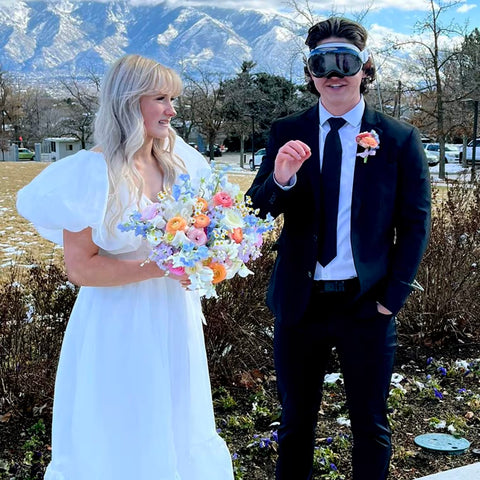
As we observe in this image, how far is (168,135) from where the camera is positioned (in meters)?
2.60

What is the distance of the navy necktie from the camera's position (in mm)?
2516

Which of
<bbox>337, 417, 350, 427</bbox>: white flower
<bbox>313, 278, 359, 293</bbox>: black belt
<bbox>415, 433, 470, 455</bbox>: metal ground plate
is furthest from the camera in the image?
<bbox>337, 417, 350, 427</bbox>: white flower

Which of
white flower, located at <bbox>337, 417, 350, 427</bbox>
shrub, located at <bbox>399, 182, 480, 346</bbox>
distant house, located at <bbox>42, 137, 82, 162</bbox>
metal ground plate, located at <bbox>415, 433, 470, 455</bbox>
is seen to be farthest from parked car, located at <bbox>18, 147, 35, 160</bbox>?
A: metal ground plate, located at <bbox>415, 433, 470, 455</bbox>

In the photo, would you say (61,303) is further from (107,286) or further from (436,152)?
(436,152)

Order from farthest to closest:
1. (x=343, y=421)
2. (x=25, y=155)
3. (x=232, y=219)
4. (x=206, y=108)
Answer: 1. (x=25, y=155)
2. (x=206, y=108)
3. (x=343, y=421)
4. (x=232, y=219)

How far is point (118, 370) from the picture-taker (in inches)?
96.7

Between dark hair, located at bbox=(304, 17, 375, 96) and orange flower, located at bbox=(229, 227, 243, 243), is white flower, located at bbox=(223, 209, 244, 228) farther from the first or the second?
dark hair, located at bbox=(304, 17, 375, 96)

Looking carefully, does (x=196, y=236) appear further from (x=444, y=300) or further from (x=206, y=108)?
(x=206, y=108)

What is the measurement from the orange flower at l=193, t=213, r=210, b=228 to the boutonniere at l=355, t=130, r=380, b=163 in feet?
2.27

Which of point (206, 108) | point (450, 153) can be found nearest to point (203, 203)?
point (450, 153)

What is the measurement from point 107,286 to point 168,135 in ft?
2.24

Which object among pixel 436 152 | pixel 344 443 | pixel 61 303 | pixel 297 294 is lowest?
pixel 344 443

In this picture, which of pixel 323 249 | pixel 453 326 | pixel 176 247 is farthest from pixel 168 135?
pixel 453 326

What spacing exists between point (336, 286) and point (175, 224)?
76 cm
